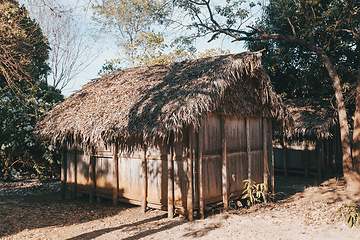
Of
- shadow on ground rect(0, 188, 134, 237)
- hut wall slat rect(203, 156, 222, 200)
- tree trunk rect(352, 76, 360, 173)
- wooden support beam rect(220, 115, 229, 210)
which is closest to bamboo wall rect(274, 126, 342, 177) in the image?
tree trunk rect(352, 76, 360, 173)

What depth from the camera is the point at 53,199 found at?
31.7 feet

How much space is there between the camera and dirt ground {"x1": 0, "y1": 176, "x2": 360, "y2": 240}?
6.05m

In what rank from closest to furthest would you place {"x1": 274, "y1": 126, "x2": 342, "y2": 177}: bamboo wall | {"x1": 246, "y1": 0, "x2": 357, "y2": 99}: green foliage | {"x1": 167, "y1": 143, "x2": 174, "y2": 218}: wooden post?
{"x1": 167, "y1": 143, "x2": 174, "y2": 218}: wooden post < {"x1": 246, "y1": 0, "x2": 357, "y2": 99}: green foliage < {"x1": 274, "y1": 126, "x2": 342, "y2": 177}: bamboo wall

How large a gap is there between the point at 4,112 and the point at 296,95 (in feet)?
48.4

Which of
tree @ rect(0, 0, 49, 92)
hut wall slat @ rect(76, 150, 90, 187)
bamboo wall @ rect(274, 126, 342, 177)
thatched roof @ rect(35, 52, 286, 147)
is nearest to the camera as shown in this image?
thatched roof @ rect(35, 52, 286, 147)

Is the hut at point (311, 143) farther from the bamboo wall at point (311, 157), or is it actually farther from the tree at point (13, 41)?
the tree at point (13, 41)

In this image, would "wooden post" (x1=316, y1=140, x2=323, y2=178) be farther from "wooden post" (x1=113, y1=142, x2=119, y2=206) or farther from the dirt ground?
"wooden post" (x1=113, y1=142, x2=119, y2=206)

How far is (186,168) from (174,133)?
0.97 metres

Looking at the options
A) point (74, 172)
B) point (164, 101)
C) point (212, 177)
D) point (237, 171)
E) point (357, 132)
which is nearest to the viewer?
point (164, 101)

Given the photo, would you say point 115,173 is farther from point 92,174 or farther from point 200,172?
point 200,172

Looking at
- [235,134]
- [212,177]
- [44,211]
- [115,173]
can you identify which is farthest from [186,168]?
[44,211]

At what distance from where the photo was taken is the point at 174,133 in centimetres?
647

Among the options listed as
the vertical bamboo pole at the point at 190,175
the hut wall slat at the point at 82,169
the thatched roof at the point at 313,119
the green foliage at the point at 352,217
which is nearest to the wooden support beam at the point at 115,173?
the hut wall slat at the point at 82,169

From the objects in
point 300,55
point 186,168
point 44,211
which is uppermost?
point 300,55
